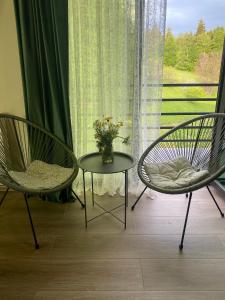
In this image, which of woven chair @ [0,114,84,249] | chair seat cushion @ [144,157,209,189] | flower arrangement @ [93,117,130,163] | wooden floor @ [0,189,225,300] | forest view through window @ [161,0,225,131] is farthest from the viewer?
forest view through window @ [161,0,225,131]

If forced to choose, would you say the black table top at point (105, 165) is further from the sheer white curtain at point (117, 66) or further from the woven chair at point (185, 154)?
the sheer white curtain at point (117, 66)

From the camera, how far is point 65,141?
2.24 meters

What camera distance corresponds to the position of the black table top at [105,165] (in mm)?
1858

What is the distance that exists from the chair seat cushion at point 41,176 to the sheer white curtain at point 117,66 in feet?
1.18

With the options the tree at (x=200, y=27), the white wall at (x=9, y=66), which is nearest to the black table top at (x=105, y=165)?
the white wall at (x=9, y=66)

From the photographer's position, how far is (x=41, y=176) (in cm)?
203

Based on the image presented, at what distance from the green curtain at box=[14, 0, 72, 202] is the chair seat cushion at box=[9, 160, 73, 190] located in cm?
29

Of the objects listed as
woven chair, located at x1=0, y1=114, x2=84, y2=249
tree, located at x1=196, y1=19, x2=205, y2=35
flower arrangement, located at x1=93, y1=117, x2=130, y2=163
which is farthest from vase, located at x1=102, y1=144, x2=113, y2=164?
tree, located at x1=196, y1=19, x2=205, y2=35

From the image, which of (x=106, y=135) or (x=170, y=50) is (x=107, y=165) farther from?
(x=170, y=50)

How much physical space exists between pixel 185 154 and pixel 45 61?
142cm

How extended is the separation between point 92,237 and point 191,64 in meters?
1.91

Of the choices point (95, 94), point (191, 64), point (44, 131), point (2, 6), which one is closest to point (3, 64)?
point (2, 6)

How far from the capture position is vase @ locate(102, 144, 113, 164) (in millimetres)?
1956

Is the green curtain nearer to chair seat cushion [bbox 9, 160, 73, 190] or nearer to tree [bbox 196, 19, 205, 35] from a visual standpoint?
chair seat cushion [bbox 9, 160, 73, 190]
